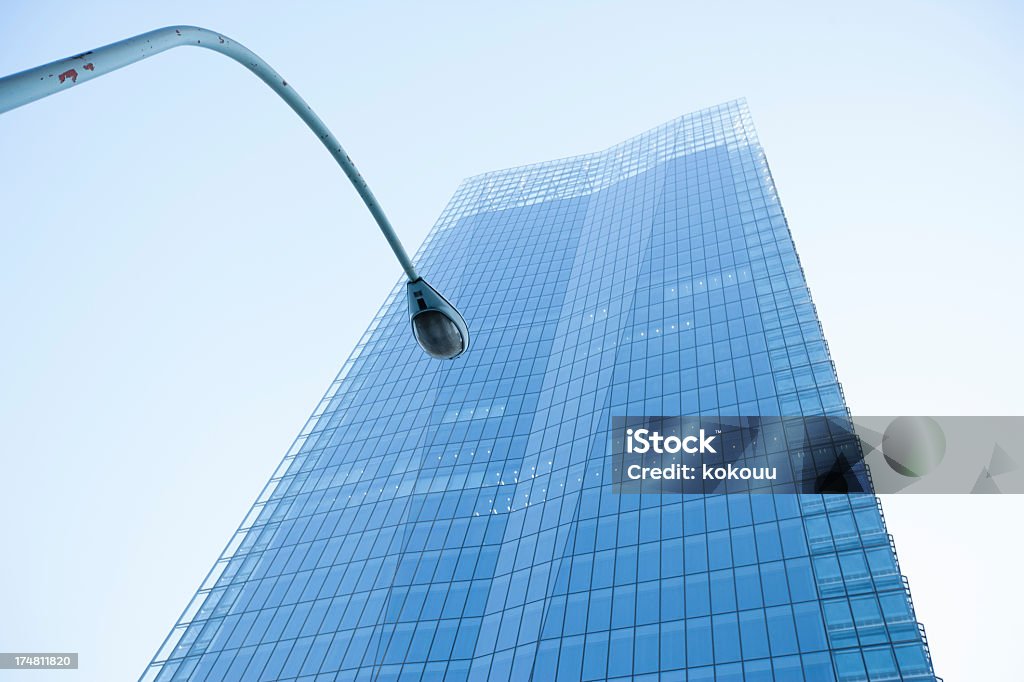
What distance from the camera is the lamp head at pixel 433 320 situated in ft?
25.3

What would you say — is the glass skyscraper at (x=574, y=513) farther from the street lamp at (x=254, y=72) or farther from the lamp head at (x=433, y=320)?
the street lamp at (x=254, y=72)

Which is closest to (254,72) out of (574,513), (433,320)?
(433,320)

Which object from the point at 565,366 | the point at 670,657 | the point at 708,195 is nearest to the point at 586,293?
the point at 565,366

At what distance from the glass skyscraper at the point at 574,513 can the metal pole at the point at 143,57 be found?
3075 centimetres

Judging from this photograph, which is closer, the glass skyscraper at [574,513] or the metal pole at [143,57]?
the metal pole at [143,57]

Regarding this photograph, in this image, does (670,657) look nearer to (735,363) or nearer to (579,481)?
(579,481)

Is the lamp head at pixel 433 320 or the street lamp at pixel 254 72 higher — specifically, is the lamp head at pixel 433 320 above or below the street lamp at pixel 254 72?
below

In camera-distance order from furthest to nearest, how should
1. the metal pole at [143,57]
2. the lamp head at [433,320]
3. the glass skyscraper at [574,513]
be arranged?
the glass skyscraper at [574,513], the lamp head at [433,320], the metal pole at [143,57]

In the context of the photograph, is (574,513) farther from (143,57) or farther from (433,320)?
(143,57)

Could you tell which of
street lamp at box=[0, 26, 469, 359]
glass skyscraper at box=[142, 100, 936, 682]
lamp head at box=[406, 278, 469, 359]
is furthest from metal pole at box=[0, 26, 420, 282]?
glass skyscraper at box=[142, 100, 936, 682]

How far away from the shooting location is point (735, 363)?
4878cm

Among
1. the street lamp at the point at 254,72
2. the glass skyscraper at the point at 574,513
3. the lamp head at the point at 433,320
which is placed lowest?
the glass skyscraper at the point at 574,513

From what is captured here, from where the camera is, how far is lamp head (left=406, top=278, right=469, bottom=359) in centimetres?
771

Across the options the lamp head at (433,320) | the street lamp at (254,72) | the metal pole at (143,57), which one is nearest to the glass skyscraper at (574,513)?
the lamp head at (433,320)
